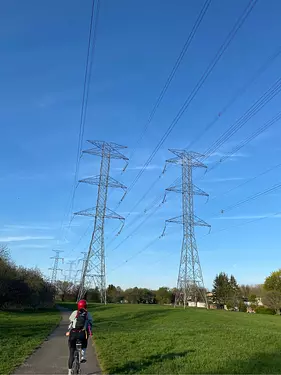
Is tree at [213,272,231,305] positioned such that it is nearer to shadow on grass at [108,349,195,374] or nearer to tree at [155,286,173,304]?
tree at [155,286,173,304]

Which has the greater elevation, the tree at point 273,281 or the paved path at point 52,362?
the tree at point 273,281

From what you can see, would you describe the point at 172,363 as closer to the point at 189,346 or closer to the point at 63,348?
the point at 189,346

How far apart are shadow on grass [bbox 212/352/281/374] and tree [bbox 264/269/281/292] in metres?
96.2

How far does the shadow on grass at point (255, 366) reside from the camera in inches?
404

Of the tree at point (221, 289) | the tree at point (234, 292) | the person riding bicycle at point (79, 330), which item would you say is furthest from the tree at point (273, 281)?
the person riding bicycle at point (79, 330)

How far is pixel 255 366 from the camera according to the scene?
36.1 feet

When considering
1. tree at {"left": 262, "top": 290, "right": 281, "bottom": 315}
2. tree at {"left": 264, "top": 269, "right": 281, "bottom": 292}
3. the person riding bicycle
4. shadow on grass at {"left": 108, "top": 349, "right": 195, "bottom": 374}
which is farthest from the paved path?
tree at {"left": 264, "top": 269, "right": 281, "bottom": 292}

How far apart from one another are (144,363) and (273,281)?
100558 millimetres

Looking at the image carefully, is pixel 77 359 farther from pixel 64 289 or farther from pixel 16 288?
pixel 64 289

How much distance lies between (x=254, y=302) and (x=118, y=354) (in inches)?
4699

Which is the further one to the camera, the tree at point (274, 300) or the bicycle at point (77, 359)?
the tree at point (274, 300)

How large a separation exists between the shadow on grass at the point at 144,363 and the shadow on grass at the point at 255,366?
211 centimetres

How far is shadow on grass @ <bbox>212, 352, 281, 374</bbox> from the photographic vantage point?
1027 cm

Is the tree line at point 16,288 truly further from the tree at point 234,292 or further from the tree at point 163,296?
the tree at point 163,296
